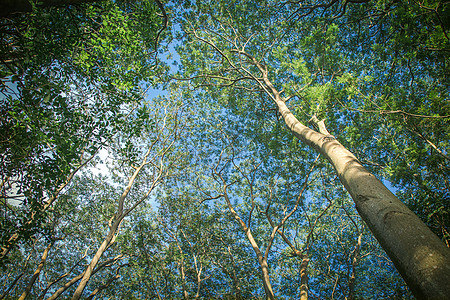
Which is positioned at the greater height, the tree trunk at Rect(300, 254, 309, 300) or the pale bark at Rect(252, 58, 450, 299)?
the tree trunk at Rect(300, 254, 309, 300)

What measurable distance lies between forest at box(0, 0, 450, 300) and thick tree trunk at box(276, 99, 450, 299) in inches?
0.6

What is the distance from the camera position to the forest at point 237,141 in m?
4.00

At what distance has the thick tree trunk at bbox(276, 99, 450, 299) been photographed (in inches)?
59.9

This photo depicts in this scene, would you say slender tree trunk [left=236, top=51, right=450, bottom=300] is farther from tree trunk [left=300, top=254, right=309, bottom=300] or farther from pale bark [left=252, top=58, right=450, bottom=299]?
tree trunk [left=300, top=254, right=309, bottom=300]

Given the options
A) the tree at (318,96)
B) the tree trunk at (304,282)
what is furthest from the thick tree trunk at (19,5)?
the tree trunk at (304,282)

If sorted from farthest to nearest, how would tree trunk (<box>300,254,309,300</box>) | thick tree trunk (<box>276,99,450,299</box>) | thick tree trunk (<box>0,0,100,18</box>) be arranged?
tree trunk (<box>300,254,309,300</box>)
thick tree trunk (<box>0,0,100,18</box>)
thick tree trunk (<box>276,99,450,299</box>)

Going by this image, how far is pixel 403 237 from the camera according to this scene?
6.12 feet

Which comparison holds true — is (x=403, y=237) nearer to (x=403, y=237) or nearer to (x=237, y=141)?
(x=403, y=237)

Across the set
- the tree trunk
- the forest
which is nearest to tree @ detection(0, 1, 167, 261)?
the forest

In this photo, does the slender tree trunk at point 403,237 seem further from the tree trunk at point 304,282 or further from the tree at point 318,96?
the tree trunk at point 304,282

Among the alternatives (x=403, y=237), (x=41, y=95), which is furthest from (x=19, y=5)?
(x=403, y=237)

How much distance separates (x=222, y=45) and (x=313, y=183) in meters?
9.37

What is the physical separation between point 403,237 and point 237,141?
11381mm

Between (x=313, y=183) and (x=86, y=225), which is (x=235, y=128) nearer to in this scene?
(x=313, y=183)
